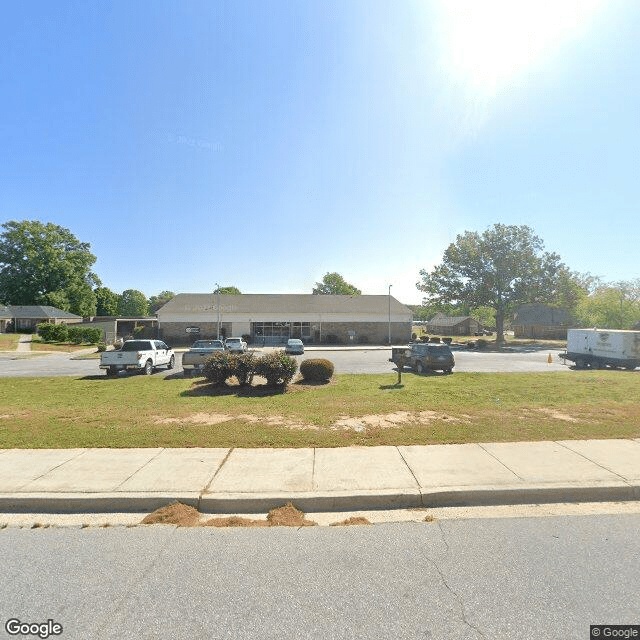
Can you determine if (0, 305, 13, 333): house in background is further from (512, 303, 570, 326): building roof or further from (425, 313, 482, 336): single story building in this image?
(512, 303, 570, 326): building roof

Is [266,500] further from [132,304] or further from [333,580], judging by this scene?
[132,304]

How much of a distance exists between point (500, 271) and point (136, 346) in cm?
4418

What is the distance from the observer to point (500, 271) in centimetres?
4728

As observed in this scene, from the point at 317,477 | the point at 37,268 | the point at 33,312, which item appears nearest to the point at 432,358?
the point at 317,477

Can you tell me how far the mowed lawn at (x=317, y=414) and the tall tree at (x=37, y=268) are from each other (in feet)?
229

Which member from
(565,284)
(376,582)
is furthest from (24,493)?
(565,284)

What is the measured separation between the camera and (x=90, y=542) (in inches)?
156

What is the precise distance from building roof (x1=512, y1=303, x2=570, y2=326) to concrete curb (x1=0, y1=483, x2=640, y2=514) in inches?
2638

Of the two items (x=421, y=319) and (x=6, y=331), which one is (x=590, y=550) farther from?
(x=421, y=319)

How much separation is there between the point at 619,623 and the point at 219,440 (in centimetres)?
604

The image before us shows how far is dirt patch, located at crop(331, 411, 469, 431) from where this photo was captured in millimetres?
8016

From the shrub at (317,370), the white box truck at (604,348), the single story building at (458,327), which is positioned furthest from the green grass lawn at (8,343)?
the single story building at (458,327)
